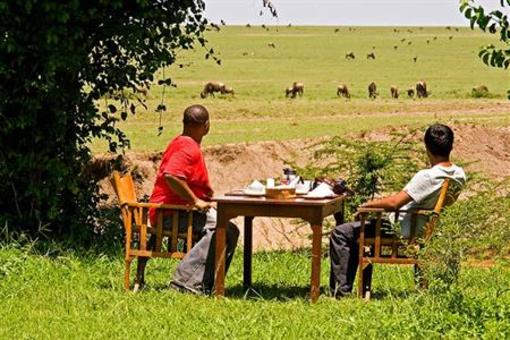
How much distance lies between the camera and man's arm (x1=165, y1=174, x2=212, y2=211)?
30.7ft

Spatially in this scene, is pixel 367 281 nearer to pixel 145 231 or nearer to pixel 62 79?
pixel 145 231

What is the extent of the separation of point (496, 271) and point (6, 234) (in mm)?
4593

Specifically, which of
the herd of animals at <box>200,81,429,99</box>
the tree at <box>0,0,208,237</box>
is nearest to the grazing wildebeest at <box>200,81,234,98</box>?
the herd of animals at <box>200,81,429,99</box>

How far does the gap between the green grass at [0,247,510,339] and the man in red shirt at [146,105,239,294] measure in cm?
21

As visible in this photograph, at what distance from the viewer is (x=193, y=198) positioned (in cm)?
938

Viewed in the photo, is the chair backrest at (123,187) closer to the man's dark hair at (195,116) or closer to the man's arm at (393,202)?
the man's dark hair at (195,116)

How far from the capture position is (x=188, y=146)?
9469 mm

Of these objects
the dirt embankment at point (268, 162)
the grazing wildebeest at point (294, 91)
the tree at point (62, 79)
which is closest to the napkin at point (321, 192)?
the tree at point (62, 79)

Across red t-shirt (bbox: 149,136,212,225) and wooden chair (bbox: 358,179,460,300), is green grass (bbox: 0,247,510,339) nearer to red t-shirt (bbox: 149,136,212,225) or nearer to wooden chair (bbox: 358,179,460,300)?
wooden chair (bbox: 358,179,460,300)

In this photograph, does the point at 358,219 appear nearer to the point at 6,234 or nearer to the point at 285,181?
the point at 285,181

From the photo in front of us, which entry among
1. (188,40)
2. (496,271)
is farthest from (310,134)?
(496,271)

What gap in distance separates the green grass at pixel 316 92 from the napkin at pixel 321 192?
4905 millimetres

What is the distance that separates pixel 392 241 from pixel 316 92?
3918 cm

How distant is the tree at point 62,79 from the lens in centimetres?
1122
